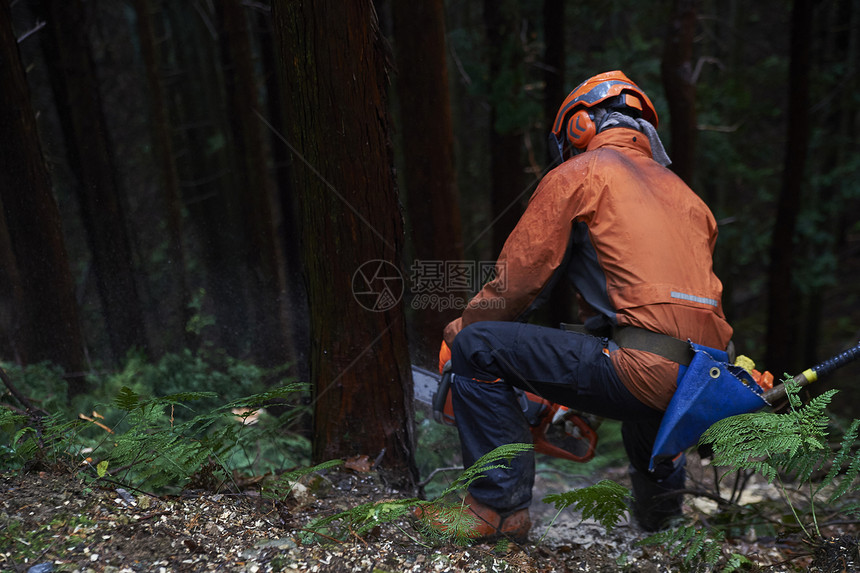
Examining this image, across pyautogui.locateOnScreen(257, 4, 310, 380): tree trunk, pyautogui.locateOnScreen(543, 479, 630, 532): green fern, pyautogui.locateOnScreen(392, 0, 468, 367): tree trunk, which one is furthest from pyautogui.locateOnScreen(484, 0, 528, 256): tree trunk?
pyautogui.locateOnScreen(543, 479, 630, 532): green fern

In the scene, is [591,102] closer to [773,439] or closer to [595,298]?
[595,298]

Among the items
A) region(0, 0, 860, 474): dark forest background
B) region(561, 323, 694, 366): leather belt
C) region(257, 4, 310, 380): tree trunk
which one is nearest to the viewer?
region(561, 323, 694, 366): leather belt

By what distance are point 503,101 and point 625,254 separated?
425cm

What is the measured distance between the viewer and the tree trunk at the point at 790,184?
23.9ft

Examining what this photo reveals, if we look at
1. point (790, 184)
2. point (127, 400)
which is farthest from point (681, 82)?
point (127, 400)

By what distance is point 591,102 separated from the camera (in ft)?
9.52

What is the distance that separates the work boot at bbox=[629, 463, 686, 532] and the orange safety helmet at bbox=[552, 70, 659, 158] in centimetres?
189

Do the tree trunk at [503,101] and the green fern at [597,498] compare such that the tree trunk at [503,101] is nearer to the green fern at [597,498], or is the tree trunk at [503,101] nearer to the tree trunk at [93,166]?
the tree trunk at [93,166]

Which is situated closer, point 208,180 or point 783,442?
point 783,442

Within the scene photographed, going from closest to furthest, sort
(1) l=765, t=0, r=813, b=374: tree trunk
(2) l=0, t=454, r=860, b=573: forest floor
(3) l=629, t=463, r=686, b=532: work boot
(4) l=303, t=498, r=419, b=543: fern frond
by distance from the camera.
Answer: (2) l=0, t=454, r=860, b=573: forest floor → (4) l=303, t=498, r=419, b=543: fern frond → (3) l=629, t=463, r=686, b=532: work boot → (1) l=765, t=0, r=813, b=374: tree trunk

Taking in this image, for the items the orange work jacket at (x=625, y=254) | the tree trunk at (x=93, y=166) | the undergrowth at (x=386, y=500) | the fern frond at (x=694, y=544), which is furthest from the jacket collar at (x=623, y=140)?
the tree trunk at (x=93, y=166)

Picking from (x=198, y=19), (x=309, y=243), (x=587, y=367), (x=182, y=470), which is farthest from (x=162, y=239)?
(x=198, y=19)

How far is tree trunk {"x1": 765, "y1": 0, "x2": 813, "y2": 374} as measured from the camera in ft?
23.9

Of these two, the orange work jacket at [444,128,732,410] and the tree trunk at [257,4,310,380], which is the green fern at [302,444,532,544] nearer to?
the orange work jacket at [444,128,732,410]
